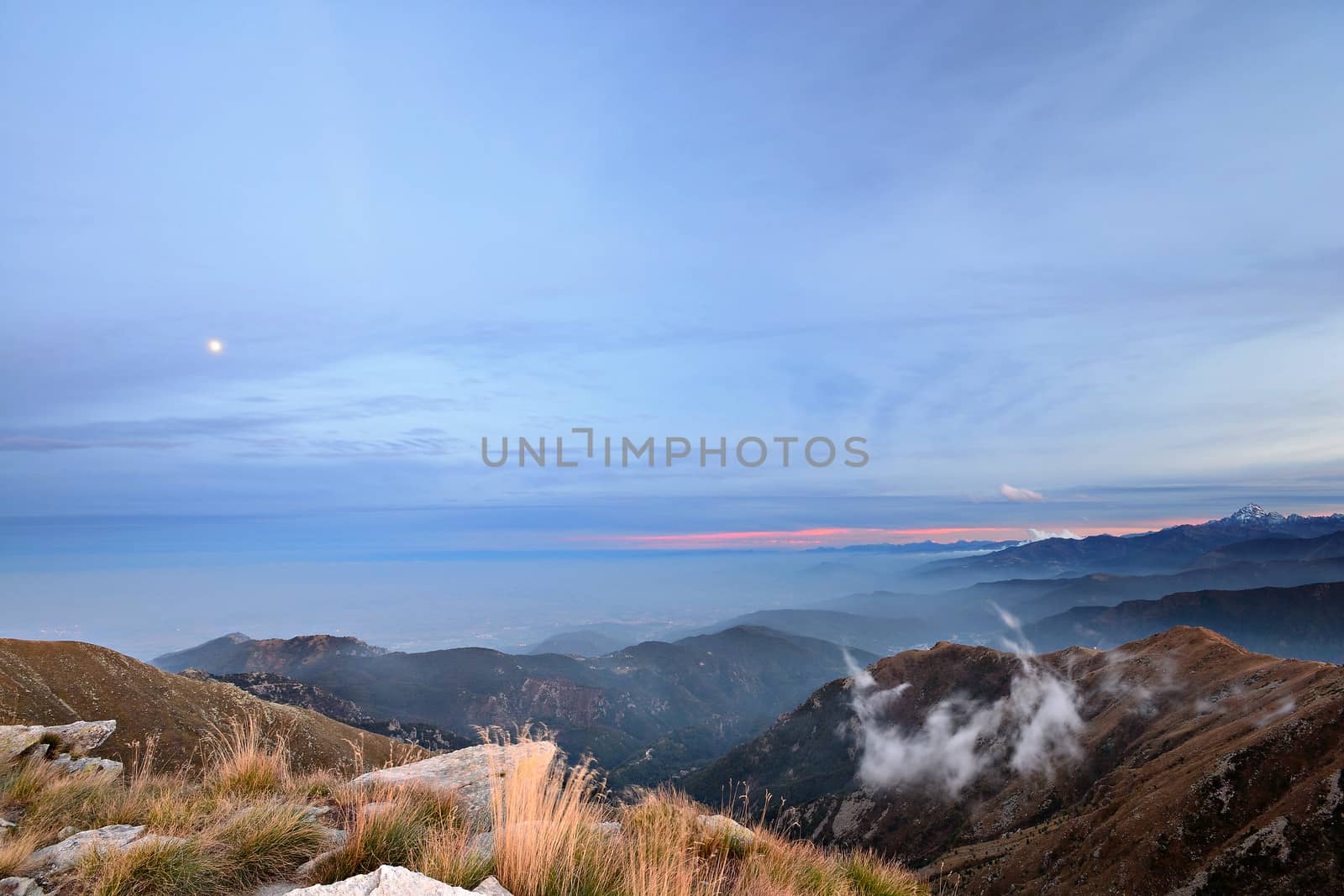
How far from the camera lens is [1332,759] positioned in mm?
62031

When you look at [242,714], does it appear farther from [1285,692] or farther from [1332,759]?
[1285,692]

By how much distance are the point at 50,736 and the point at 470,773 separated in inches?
591

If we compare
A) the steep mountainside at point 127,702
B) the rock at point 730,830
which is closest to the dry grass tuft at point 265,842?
the rock at point 730,830

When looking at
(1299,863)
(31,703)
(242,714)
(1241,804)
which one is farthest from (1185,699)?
(31,703)

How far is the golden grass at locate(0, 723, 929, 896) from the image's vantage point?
503cm

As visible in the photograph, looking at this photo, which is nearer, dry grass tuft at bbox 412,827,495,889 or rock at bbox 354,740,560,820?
dry grass tuft at bbox 412,827,495,889

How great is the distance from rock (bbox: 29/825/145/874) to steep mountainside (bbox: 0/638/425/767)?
54481 millimetres

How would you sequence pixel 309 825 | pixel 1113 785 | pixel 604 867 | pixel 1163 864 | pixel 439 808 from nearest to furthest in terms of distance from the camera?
pixel 604 867 → pixel 309 825 → pixel 439 808 → pixel 1163 864 → pixel 1113 785

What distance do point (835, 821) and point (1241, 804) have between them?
461 feet

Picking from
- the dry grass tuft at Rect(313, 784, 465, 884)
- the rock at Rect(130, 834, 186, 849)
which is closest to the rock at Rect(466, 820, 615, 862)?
the dry grass tuft at Rect(313, 784, 465, 884)

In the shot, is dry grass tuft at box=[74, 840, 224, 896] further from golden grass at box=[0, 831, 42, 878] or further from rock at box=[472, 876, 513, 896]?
rock at box=[472, 876, 513, 896]

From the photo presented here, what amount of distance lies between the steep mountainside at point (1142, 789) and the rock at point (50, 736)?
53.5 feet

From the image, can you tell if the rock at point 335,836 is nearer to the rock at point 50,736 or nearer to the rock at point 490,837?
the rock at point 490,837

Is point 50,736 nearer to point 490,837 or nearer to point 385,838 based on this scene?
point 385,838
